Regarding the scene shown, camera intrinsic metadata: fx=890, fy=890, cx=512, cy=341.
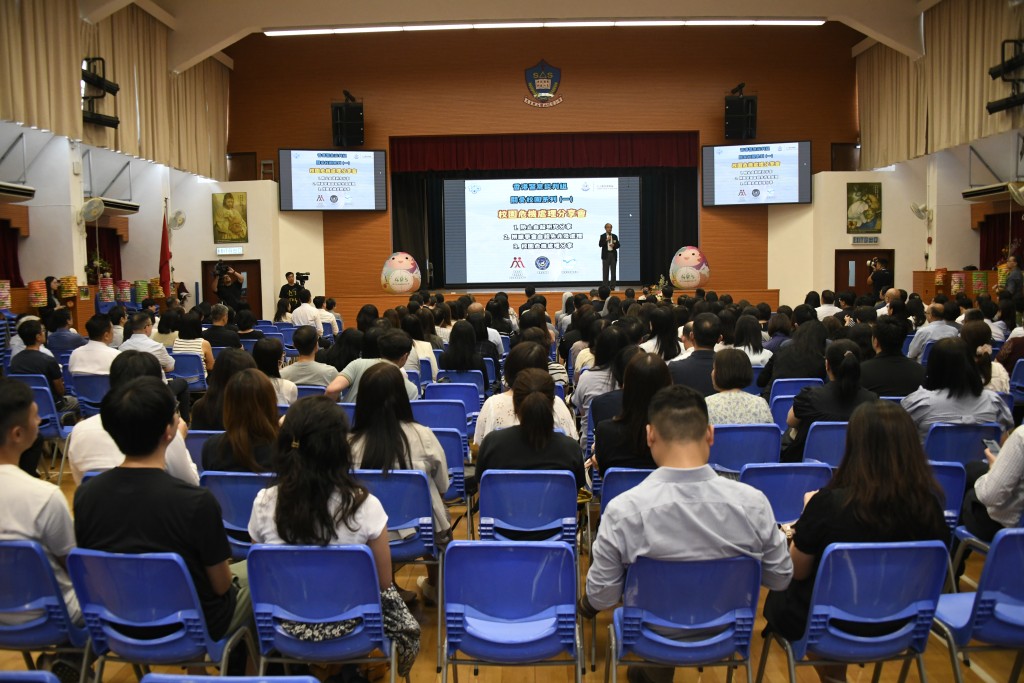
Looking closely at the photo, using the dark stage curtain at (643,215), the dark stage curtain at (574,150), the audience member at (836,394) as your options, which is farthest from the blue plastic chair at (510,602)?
the dark stage curtain at (643,215)

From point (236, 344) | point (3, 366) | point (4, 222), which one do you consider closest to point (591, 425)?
point (236, 344)

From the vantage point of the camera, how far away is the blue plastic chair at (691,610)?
8.36ft

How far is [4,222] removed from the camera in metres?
12.5

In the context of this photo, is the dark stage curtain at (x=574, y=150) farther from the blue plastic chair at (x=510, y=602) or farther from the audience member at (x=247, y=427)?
the blue plastic chair at (x=510, y=602)

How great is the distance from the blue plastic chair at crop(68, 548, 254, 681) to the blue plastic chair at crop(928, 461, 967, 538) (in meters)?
2.75

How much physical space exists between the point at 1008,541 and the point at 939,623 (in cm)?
35

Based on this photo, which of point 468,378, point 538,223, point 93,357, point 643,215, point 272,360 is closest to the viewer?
point 272,360

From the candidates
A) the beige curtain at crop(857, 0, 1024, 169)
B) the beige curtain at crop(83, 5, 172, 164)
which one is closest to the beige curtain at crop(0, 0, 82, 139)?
the beige curtain at crop(83, 5, 172, 164)

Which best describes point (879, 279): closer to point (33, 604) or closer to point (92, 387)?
point (92, 387)

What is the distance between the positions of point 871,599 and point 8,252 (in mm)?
12963

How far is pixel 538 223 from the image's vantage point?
58.5 ft

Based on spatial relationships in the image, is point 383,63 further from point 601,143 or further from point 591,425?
point 591,425

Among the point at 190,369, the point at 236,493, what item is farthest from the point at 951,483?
the point at 190,369

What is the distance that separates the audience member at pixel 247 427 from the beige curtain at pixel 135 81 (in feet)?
34.6
